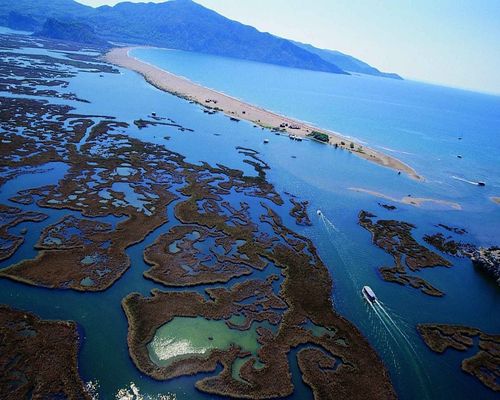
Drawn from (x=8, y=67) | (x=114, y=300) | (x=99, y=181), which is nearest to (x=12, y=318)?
(x=114, y=300)

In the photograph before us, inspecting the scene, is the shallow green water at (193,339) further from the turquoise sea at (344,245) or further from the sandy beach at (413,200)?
the sandy beach at (413,200)

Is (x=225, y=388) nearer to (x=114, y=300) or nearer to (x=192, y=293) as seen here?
(x=192, y=293)

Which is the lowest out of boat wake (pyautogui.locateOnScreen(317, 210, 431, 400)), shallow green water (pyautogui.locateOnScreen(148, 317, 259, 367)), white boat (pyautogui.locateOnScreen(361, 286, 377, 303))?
shallow green water (pyautogui.locateOnScreen(148, 317, 259, 367))

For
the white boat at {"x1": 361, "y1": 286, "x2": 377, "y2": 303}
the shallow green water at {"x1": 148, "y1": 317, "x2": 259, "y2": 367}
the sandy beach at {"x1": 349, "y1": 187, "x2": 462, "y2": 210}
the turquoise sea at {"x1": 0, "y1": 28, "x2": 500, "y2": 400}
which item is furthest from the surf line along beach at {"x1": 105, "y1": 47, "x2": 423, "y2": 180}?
the shallow green water at {"x1": 148, "y1": 317, "x2": 259, "y2": 367}

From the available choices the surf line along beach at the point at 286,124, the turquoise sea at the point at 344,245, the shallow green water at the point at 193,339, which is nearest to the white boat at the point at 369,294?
the turquoise sea at the point at 344,245

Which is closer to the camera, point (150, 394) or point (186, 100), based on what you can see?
point (150, 394)

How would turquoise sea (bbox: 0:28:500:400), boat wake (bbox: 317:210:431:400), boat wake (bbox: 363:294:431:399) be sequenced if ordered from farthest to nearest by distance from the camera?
1. boat wake (bbox: 317:210:431:400)
2. boat wake (bbox: 363:294:431:399)
3. turquoise sea (bbox: 0:28:500:400)

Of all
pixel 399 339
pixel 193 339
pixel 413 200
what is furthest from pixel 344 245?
pixel 413 200

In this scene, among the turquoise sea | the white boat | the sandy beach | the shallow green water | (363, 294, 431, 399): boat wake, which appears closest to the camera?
the shallow green water

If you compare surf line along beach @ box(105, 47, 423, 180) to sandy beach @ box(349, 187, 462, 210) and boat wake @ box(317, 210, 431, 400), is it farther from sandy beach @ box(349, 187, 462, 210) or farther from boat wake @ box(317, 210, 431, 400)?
boat wake @ box(317, 210, 431, 400)
